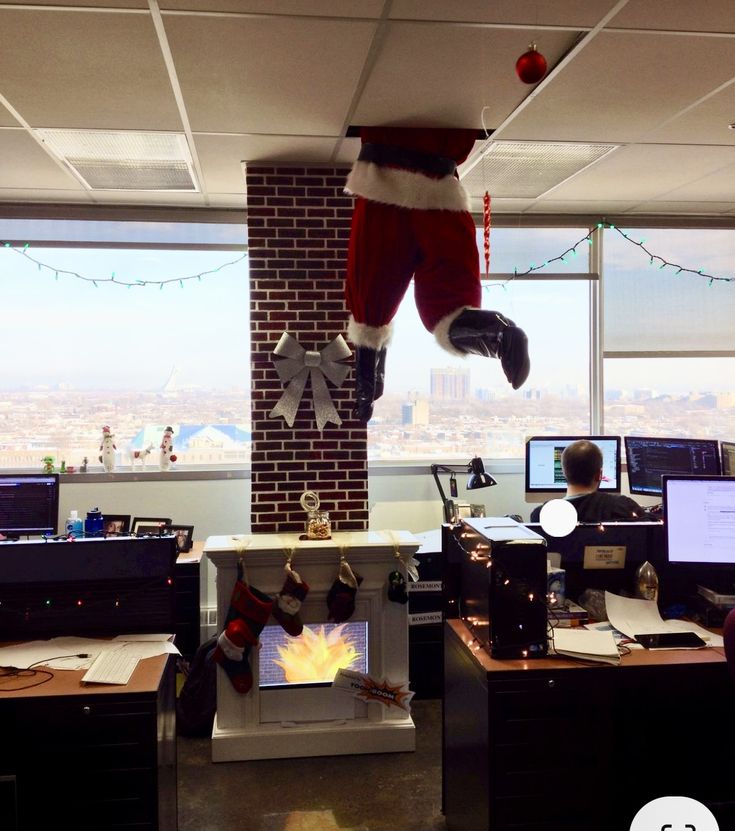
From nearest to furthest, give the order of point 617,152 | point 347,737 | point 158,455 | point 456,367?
1. point 347,737
2. point 617,152
3. point 158,455
4. point 456,367

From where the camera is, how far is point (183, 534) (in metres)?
4.39

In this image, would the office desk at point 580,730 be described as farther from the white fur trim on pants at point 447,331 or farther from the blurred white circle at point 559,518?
the white fur trim on pants at point 447,331

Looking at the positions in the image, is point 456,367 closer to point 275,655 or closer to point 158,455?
point 158,455

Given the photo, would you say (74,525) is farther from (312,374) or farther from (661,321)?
(661,321)

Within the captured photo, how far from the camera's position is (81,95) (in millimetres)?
2904

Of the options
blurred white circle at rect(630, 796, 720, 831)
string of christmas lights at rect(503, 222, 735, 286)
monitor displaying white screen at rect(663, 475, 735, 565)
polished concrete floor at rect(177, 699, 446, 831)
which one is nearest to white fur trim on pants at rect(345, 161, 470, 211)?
monitor displaying white screen at rect(663, 475, 735, 565)

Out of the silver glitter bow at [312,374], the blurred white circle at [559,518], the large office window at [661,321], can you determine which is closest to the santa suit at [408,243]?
the blurred white circle at [559,518]

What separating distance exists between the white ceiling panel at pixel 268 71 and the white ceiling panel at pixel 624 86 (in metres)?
0.82

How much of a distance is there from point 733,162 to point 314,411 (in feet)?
8.65

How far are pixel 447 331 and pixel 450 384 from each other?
9.00 feet

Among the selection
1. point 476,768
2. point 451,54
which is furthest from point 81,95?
point 476,768

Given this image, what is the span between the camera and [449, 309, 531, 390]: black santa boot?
2309mm

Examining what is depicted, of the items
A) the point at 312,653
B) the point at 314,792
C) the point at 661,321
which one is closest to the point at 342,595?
the point at 312,653

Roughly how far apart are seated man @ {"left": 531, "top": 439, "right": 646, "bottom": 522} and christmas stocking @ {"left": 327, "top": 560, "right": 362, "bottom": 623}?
0.91m
